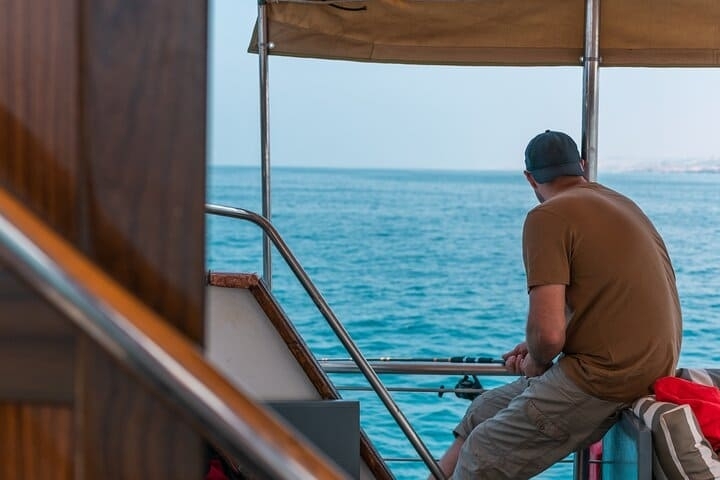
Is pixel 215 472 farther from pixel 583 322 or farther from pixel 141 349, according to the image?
pixel 141 349

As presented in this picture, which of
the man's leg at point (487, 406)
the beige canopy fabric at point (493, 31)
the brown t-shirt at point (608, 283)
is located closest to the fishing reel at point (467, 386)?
the man's leg at point (487, 406)

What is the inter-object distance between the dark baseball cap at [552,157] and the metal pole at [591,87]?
579 millimetres

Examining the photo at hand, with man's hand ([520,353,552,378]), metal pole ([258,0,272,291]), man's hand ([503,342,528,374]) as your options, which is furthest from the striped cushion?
metal pole ([258,0,272,291])

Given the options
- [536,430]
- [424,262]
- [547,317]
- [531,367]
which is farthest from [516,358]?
[424,262]

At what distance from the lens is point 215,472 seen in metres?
2.60

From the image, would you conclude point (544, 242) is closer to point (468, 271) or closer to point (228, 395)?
point (228, 395)

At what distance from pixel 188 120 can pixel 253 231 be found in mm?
42899

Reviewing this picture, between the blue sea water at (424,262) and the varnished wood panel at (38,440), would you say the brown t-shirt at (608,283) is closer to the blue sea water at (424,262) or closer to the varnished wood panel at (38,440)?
the varnished wood panel at (38,440)

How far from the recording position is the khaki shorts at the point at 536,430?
283cm

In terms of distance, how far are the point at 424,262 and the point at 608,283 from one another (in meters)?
33.1

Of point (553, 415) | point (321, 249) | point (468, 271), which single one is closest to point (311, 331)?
point (468, 271)

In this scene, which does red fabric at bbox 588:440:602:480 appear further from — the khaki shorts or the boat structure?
the boat structure

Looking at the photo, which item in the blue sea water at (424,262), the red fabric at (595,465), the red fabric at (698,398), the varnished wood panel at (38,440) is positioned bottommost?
the blue sea water at (424,262)

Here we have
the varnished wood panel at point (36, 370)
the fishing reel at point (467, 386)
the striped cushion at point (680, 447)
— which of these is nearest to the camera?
the varnished wood panel at point (36, 370)
